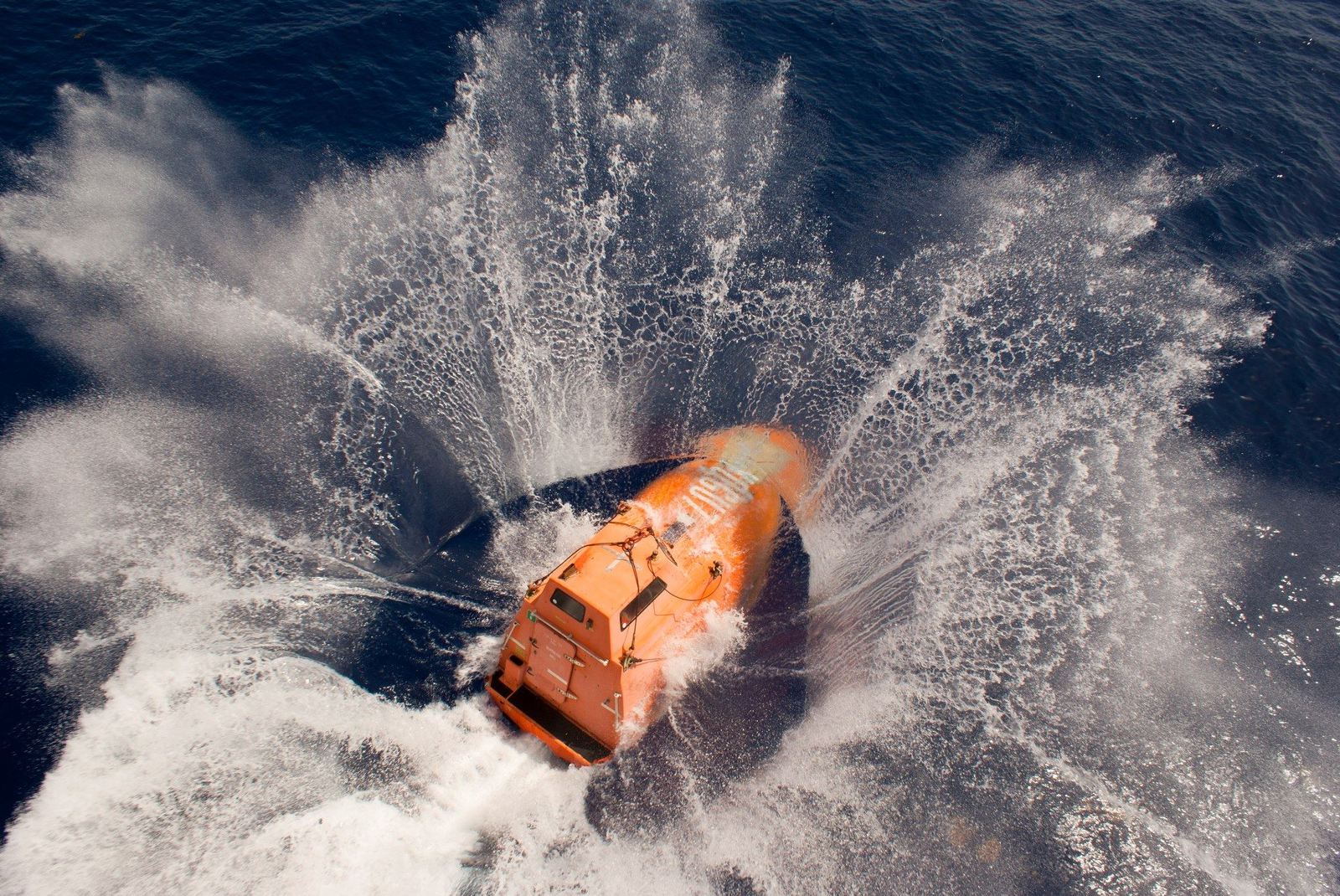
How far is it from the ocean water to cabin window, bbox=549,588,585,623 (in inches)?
150

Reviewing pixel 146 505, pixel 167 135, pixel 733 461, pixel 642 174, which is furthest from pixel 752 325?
pixel 167 135

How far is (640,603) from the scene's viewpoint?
23.3 metres

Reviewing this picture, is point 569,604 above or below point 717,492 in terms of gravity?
below

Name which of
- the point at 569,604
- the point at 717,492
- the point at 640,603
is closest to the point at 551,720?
the point at 569,604

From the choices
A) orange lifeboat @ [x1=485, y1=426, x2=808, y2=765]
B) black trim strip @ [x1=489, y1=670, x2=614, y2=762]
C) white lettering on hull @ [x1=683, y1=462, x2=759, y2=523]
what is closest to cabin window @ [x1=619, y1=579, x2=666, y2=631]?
orange lifeboat @ [x1=485, y1=426, x2=808, y2=765]

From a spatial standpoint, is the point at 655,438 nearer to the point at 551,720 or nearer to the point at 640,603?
the point at 640,603

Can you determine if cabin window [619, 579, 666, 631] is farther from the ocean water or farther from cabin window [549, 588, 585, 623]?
the ocean water

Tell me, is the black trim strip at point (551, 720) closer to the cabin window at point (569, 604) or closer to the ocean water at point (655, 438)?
the ocean water at point (655, 438)

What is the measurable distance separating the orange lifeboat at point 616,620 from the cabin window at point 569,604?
3 centimetres

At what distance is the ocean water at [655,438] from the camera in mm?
22031

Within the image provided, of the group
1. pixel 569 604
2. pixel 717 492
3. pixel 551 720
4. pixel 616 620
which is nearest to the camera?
pixel 616 620

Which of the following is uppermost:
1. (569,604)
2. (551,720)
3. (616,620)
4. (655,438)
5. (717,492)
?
(717,492)

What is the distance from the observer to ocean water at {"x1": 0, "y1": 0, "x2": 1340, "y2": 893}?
22.0 meters

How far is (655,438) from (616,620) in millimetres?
9738
